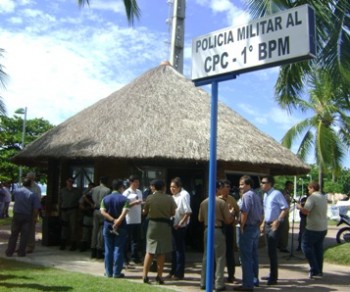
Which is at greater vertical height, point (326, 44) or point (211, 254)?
point (326, 44)

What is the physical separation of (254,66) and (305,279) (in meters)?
6.67

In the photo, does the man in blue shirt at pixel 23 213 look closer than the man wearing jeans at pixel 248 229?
No

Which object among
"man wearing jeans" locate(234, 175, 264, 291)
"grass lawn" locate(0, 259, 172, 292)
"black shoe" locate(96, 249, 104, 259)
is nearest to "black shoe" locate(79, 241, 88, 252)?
"black shoe" locate(96, 249, 104, 259)

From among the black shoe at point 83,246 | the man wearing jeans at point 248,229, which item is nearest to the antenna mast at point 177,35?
the black shoe at point 83,246

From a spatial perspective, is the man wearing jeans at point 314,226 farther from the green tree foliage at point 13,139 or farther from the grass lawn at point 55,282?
the green tree foliage at point 13,139

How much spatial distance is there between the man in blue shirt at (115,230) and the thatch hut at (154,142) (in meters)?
2.66

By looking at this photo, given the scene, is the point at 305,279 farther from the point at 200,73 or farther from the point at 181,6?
the point at 181,6

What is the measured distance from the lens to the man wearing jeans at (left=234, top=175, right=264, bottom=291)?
8.53 m

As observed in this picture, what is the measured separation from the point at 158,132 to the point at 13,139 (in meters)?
32.7

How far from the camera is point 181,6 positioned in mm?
20000

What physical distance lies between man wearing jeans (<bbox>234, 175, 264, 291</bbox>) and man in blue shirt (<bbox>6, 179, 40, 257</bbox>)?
4912mm

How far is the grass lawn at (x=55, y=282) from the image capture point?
8.01 meters

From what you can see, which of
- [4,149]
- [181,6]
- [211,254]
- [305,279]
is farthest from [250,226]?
[4,149]

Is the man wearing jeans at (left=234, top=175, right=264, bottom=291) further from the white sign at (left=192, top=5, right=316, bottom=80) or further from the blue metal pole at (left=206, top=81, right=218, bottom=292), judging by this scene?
the white sign at (left=192, top=5, right=316, bottom=80)
